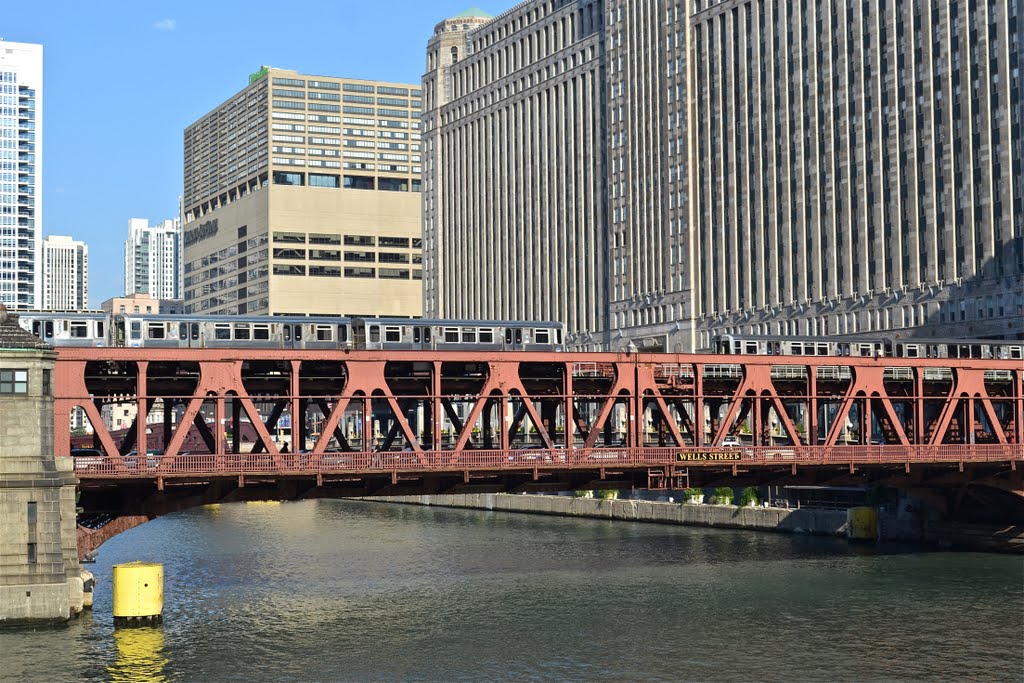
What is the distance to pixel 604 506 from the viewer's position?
422 ft

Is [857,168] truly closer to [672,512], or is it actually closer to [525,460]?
[672,512]

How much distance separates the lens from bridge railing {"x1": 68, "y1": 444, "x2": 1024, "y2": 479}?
69375 mm

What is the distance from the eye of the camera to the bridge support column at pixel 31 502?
6462cm

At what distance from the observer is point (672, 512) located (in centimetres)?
12094

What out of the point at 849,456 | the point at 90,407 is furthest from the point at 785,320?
the point at 90,407

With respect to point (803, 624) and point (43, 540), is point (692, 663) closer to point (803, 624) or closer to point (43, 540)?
point (803, 624)

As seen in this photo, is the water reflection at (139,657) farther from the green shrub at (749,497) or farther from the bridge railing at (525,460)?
the green shrub at (749,497)

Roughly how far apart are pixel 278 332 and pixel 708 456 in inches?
1187

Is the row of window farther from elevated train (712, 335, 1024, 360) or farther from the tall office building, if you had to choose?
the tall office building

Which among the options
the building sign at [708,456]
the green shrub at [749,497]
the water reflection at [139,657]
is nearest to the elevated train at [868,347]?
the green shrub at [749,497]

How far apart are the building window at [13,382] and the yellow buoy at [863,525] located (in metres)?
62.2

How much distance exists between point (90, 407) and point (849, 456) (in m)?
43.6

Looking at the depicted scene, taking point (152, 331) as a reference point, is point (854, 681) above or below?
below

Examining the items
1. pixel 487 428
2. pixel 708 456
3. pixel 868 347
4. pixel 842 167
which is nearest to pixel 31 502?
pixel 487 428
